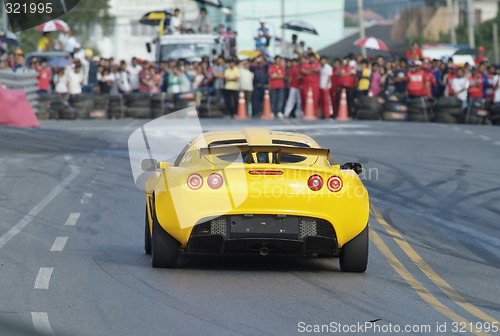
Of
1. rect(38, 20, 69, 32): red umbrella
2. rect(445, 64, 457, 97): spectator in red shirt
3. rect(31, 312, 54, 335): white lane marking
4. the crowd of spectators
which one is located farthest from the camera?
rect(38, 20, 69, 32): red umbrella

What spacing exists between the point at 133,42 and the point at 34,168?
102 m

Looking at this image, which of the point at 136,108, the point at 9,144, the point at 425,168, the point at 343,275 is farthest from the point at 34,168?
the point at 136,108

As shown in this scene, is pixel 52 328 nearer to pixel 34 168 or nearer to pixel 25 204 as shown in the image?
pixel 25 204

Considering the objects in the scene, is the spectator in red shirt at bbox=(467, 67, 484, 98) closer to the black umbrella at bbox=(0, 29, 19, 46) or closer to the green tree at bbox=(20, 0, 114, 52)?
the black umbrella at bbox=(0, 29, 19, 46)

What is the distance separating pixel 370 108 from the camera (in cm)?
3145

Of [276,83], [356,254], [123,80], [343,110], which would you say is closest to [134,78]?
[123,80]

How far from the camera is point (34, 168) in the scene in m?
17.9

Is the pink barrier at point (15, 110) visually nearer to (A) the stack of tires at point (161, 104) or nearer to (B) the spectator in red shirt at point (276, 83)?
(A) the stack of tires at point (161, 104)

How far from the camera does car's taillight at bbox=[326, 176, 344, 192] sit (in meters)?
8.53

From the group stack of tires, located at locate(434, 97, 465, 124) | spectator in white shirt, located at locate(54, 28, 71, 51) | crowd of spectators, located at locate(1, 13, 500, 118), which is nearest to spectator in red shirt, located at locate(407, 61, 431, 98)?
crowd of spectators, located at locate(1, 13, 500, 118)

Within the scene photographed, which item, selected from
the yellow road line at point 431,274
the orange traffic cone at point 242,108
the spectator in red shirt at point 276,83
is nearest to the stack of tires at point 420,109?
the spectator in red shirt at point 276,83

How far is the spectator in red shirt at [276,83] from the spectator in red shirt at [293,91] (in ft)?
0.78

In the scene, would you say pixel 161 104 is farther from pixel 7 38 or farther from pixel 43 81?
pixel 7 38

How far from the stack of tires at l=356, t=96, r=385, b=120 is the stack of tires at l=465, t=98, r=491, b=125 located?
8.35 feet
